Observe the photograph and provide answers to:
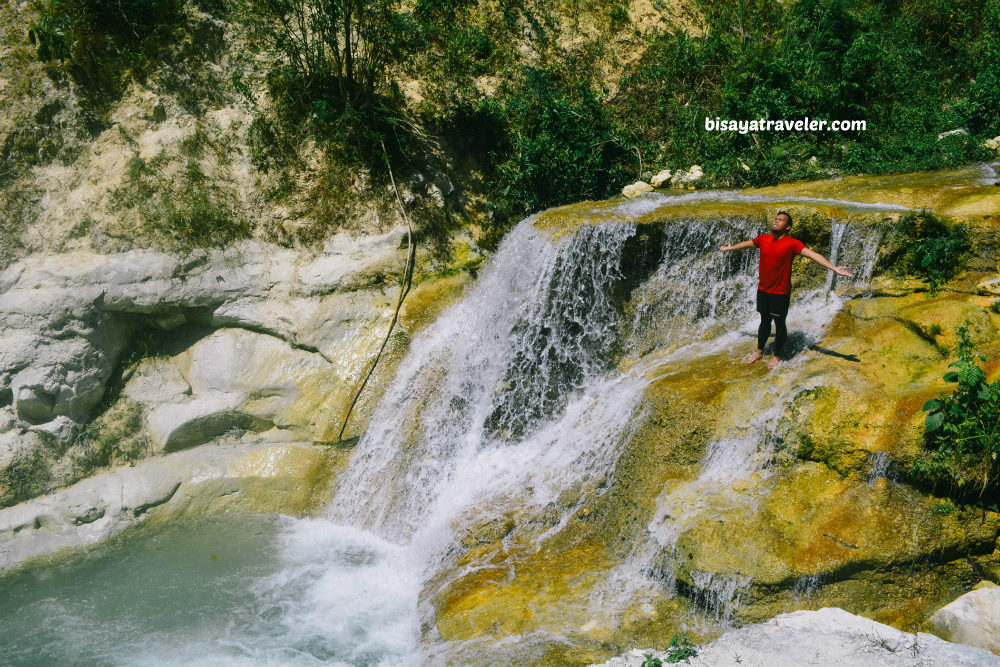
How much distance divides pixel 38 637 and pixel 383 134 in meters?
6.71

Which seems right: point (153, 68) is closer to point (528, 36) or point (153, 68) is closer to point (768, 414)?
point (528, 36)

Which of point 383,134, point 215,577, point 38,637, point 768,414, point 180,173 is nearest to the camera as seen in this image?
point 768,414

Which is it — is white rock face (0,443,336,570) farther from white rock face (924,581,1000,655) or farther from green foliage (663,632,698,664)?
white rock face (924,581,1000,655)

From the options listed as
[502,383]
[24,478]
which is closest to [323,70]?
[502,383]

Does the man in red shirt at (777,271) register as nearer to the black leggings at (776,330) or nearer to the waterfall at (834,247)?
the black leggings at (776,330)

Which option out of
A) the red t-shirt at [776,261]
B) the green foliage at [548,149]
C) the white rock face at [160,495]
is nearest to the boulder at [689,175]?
the green foliage at [548,149]

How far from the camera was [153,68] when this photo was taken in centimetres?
855

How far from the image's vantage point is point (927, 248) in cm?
636

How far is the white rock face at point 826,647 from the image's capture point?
4039 millimetres

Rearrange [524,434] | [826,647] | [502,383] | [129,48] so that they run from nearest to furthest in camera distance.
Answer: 1. [826,647]
2. [524,434]
3. [502,383]
4. [129,48]

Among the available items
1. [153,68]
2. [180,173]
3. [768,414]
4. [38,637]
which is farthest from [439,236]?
[38,637]

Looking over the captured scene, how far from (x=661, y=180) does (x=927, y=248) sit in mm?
3966

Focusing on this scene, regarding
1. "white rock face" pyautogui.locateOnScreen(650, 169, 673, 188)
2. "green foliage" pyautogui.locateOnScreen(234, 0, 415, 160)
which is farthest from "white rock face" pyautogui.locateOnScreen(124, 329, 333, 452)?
"white rock face" pyautogui.locateOnScreen(650, 169, 673, 188)

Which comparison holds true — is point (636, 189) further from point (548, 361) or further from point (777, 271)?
point (777, 271)
